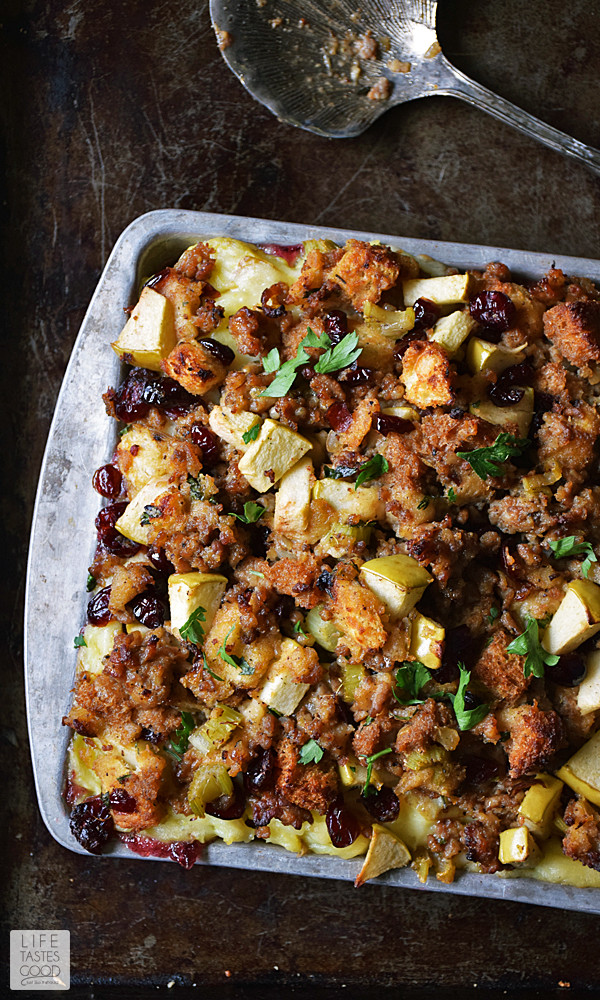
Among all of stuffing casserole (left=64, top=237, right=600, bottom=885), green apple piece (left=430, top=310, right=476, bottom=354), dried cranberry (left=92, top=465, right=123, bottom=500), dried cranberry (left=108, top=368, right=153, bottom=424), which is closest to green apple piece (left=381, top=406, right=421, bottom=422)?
stuffing casserole (left=64, top=237, right=600, bottom=885)

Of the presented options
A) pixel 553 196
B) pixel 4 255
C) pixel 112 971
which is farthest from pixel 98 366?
pixel 112 971

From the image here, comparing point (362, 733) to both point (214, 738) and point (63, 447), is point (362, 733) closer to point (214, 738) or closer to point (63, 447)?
point (214, 738)

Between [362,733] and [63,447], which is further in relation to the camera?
[63,447]

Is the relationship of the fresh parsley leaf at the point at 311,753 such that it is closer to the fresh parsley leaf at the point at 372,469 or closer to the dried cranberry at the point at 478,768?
the dried cranberry at the point at 478,768

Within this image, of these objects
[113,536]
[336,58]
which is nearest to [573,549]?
[113,536]

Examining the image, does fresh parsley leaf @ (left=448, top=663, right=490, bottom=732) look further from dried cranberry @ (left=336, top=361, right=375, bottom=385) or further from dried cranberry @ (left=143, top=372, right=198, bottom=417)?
dried cranberry @ (left=143, top=372, right=198, bottom=417)

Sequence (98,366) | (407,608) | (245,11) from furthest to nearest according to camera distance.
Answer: (245,11) < (98,366) < (407,608)

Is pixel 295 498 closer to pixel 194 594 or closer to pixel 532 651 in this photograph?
pixel 194 594
